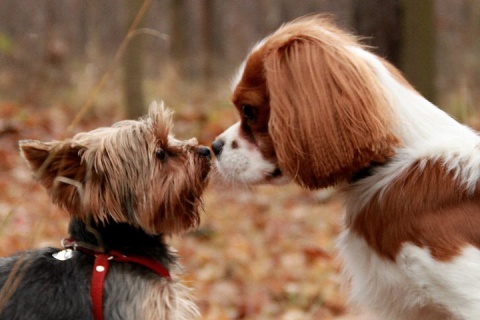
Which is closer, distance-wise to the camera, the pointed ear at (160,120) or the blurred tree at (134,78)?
the pointed ear at (160,120)

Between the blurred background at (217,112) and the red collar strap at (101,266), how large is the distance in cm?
30

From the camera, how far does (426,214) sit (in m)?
3.54

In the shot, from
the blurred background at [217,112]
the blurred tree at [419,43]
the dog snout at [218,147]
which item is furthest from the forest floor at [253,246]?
the blurred tree at [419,43]

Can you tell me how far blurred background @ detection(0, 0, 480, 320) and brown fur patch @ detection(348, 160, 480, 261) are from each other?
1009mm

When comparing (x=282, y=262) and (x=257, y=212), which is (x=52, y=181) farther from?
(x=257, y=212)

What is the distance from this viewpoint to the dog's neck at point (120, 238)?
3756 mm

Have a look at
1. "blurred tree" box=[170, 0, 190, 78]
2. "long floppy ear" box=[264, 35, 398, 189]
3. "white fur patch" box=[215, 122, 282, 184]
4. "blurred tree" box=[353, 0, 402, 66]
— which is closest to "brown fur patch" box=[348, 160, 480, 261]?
"long floppy ear" box=[264, 35, 398, 189]

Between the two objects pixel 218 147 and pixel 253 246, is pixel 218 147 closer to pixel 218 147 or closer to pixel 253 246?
pixel 218 147

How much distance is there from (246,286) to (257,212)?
109 inches

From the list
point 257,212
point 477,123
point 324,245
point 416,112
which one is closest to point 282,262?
point 324,245

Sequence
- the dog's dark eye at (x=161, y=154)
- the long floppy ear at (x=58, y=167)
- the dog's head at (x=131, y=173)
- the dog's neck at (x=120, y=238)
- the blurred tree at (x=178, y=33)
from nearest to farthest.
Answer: the long floppy ear at (x=58, y=167), the dog's head at (x=131, y=173), the dog's neck at (x=120, y=238), the dog's dark eye at (x=161, y=154), the blurred tree at (x=178, y=33)

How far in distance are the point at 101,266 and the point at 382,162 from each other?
5.13ft

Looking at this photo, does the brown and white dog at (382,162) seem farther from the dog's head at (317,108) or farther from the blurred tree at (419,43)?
the blurred tree at (419,43)

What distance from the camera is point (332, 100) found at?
3.62 meters
